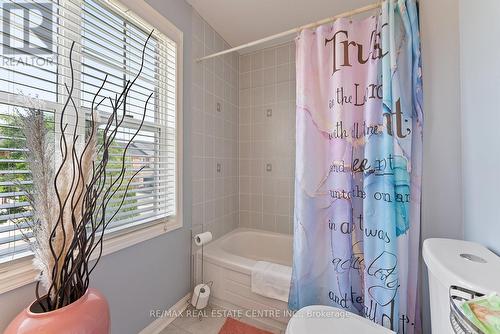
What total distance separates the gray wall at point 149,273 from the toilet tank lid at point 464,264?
1.49m

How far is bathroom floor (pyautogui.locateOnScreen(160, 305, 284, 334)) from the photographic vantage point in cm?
141

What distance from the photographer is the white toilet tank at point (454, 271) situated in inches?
23.0

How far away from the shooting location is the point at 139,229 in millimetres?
1320

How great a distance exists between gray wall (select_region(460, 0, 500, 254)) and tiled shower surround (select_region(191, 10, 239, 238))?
1687 millimetres

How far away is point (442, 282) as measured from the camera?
67 cm

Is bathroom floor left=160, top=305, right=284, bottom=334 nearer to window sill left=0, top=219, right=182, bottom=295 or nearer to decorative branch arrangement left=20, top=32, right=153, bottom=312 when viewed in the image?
window sill left=0, top=219, right=182, bottom=295

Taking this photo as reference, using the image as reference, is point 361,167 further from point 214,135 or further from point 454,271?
point 214,135

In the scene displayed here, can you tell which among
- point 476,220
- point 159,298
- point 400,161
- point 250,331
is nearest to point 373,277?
point 476,220

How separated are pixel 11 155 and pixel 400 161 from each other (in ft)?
5.73

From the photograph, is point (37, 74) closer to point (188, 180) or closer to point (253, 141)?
point (188, 180)

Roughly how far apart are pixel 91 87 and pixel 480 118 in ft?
5.97

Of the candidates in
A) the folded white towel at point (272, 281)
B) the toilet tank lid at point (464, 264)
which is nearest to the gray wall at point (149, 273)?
the folded white towel at point (272, 281)
